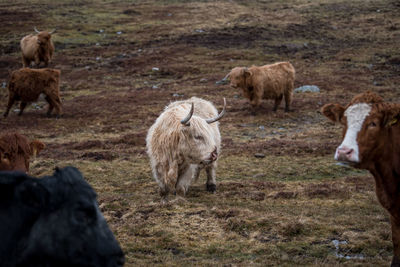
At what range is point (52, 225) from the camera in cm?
259

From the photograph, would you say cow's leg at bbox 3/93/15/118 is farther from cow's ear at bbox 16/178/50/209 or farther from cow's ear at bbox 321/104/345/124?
cow's ear at bbox 16/178/50/209

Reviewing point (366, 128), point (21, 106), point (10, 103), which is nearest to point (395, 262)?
point (366, 128)

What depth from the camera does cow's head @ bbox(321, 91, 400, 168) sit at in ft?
14.4

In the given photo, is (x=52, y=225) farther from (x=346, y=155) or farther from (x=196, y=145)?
(x=196, y=145)

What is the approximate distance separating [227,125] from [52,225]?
13.3 m

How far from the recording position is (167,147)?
7.84 metres

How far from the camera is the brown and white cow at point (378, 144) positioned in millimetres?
4398

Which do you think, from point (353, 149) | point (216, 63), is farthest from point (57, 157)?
point (216, 63)

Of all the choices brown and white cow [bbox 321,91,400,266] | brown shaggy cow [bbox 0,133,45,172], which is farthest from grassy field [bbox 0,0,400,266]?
brown shaggy cow [bbox 0,133,45,172]

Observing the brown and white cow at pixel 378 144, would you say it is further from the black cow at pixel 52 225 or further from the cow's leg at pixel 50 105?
the cow's leg at pixel 50 105

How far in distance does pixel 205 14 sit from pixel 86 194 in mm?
46568

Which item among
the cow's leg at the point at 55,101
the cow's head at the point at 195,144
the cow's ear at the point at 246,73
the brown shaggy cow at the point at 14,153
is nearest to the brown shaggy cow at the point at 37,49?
the cow's leg at the point at 55,101

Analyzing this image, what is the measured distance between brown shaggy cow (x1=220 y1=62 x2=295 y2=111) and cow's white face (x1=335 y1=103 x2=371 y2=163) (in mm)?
12927

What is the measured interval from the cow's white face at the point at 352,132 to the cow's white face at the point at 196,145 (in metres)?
3.32
